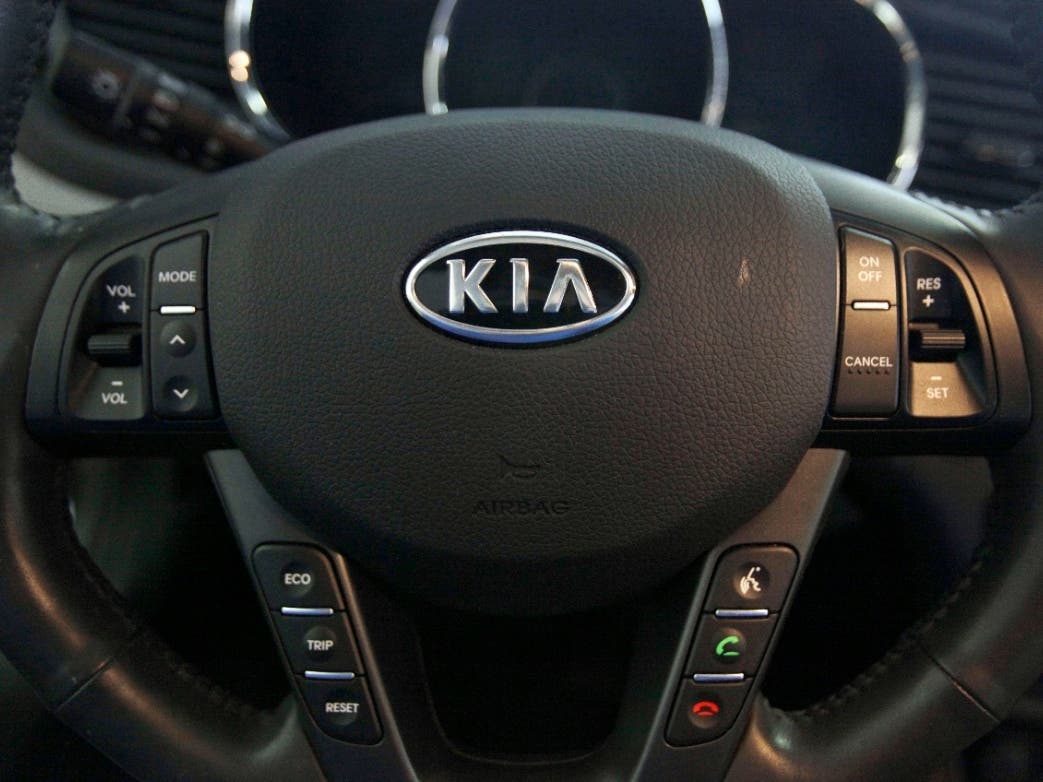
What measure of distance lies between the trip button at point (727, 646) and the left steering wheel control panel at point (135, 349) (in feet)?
1.24

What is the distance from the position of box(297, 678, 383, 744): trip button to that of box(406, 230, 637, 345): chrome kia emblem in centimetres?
27

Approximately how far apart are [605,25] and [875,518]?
2.60ft

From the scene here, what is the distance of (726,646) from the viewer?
0.73 meters

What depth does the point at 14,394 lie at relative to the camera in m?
0.75

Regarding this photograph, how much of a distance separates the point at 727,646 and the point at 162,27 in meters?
Result: 1.08

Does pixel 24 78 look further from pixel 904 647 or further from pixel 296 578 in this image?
pixel 904 647

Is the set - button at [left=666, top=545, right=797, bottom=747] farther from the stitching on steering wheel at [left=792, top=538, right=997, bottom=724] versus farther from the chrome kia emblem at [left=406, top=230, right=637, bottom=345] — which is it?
the chrome kia emblem at [left=406, top=230, right=637, bottom=345]

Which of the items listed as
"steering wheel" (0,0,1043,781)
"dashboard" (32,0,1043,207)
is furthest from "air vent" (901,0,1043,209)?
"steering wheel" (0,0,1043,781)

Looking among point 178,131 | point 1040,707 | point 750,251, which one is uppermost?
point 750,251

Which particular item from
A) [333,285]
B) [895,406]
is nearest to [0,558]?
[333,285]

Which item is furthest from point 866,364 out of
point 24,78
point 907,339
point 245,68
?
point 245,68

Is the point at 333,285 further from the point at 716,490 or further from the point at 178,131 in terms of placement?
the point at 178,131

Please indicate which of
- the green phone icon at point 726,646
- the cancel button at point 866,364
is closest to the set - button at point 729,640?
the green phone icon at point 726,646

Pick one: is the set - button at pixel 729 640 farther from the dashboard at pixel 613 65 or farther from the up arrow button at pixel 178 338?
the dashboard at pixel 613 65
